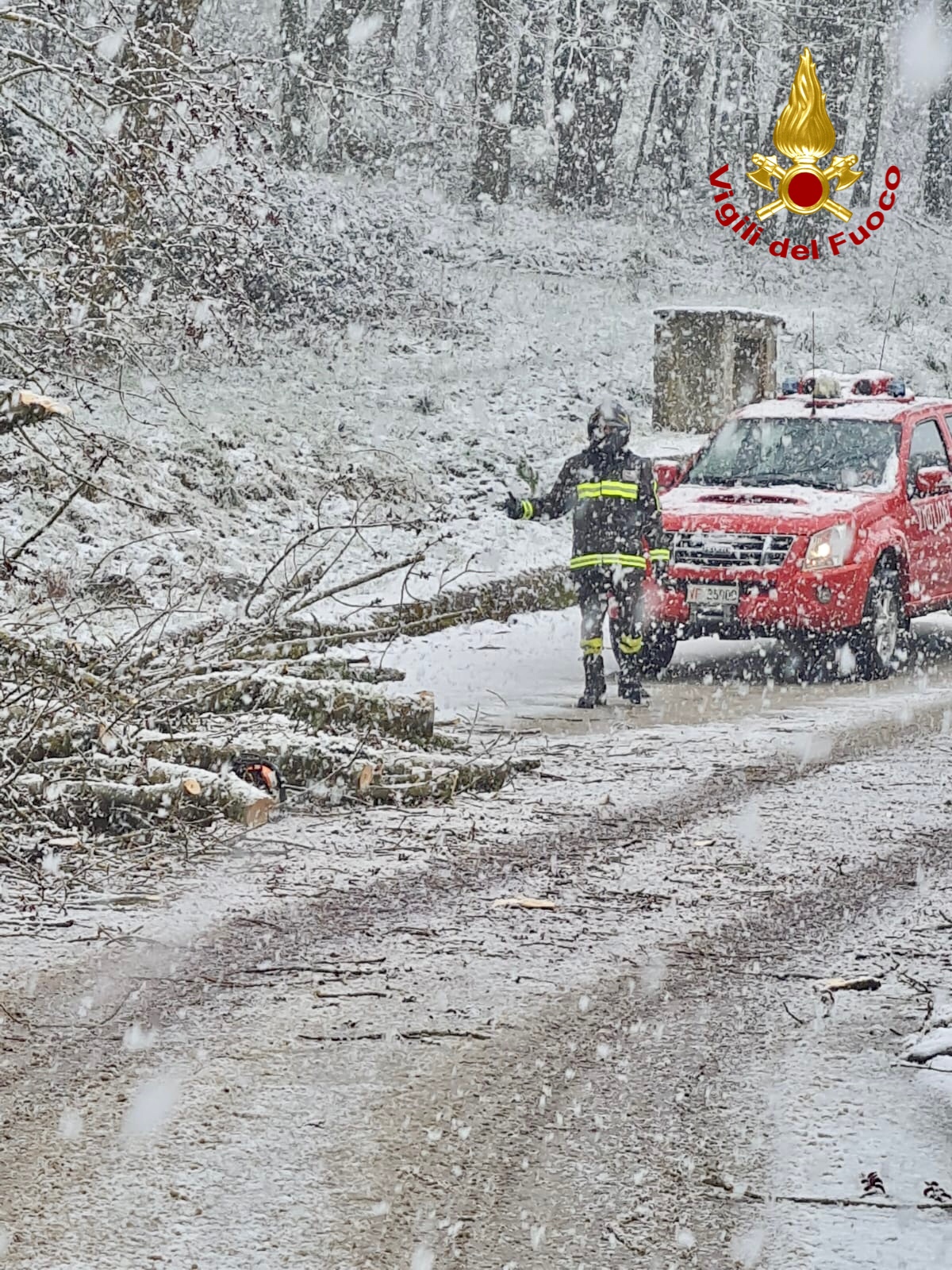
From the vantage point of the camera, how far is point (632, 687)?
11609 mm

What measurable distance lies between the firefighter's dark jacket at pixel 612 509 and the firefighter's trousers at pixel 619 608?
0.21 feet

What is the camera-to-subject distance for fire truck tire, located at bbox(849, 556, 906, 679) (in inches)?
495

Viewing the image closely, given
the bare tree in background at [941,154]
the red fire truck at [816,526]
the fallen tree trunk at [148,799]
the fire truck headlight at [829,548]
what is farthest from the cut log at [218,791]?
the bare tree in background at [941,154]

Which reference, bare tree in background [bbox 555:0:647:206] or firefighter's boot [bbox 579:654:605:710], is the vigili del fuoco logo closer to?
bare tree in background [bbox 555:0:647:206]

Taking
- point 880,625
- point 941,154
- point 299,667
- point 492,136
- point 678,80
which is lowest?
point 880,625

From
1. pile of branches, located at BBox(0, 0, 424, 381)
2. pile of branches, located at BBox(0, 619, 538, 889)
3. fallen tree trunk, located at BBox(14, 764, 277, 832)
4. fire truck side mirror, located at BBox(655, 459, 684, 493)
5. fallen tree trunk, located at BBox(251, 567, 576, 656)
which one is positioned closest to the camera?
pile of branches, located at BBox(0, 619, 538, 889)

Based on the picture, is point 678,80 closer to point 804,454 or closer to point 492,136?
point 492,136

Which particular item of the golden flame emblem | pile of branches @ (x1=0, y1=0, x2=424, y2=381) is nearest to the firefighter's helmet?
pile of branches @ (x1=0, y1=0, x2=424, y2=381)

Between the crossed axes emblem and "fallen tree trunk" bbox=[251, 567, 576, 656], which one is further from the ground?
the crossed axes emblem

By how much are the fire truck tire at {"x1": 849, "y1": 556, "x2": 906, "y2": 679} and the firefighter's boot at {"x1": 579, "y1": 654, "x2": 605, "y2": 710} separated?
82.9 inches

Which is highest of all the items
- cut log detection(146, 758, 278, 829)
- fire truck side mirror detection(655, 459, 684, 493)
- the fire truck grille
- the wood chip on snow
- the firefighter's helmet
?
the firefighter's helmet

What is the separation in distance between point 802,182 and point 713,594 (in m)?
25.3

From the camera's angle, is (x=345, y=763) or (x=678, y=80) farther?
(x=678, y=80)

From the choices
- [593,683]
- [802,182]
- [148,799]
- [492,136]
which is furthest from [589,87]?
[148,799]
